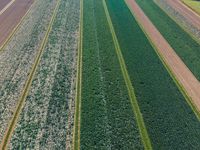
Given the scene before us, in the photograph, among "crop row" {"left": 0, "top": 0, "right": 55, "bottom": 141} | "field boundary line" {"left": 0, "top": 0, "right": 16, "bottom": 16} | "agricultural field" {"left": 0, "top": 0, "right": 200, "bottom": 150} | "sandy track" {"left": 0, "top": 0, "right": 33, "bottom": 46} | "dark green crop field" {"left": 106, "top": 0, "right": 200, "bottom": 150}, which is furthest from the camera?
"field boundary line" {"left": 0, "top": 0, "right": 16, "bottom": 16}

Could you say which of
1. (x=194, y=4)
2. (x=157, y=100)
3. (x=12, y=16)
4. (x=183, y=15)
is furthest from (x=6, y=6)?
(x=157, y=100)

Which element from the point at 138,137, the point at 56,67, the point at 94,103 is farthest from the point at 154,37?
the point at 138,137

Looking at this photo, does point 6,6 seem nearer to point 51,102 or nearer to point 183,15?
point 183,15

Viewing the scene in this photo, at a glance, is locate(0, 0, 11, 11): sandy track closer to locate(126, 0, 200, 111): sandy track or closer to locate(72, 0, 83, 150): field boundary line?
locate(72, 0, 83, 150): field boundary line

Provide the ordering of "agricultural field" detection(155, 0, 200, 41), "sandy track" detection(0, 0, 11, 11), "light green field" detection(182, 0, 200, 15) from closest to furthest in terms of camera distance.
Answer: "agricultural field" detection(155, 0, 200, 41) → "sandy track" detection(0, 0, 11, 11) → "light green field" detection(182, 0, 200, 15)

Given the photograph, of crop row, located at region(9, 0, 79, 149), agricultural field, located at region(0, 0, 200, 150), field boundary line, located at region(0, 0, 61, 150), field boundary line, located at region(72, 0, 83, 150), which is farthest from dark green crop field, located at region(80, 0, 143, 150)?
field boundary line, located at region(0, 0, 61, 150)

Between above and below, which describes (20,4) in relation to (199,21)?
above

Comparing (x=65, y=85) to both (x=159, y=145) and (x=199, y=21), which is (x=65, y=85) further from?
(x=199, y=21)
